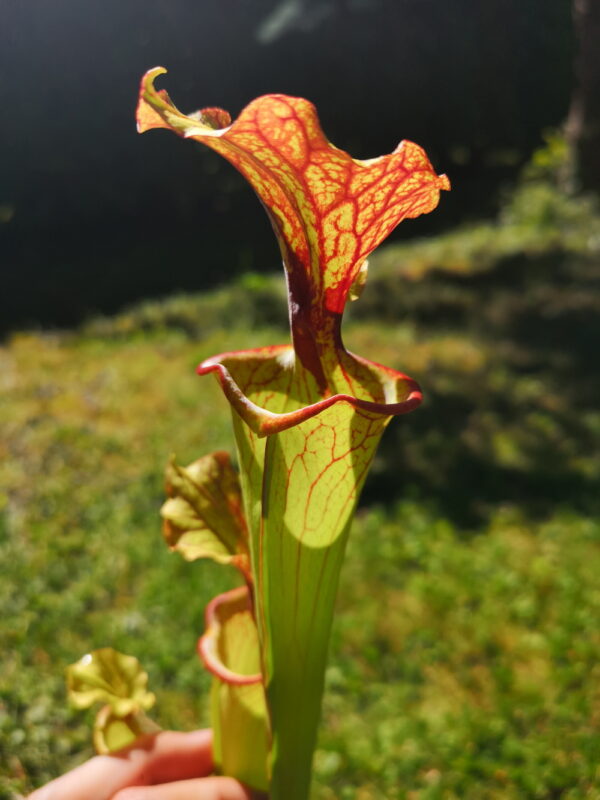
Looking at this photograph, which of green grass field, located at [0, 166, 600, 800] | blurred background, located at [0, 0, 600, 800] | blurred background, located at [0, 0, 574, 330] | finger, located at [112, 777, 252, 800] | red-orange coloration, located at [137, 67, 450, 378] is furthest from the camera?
blurred background, located at [0, 0, 574, 330]

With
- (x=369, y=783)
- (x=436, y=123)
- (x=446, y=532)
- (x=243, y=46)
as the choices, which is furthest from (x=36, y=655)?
(x=436, y=123)

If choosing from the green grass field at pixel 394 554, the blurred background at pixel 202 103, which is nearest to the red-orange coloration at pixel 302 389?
the green grass field at pixel 394 554

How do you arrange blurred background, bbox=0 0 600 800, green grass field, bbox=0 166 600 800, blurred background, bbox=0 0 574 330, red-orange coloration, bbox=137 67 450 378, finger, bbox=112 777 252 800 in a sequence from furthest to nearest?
blurred background, bbox=0 0 574 330, blurred background, bbox=0 0 600 800, green grass field, bbox=0 166 600 800, finger, bbox=112 777 252 800, red-orange coloration, bbox=137 67 450 378

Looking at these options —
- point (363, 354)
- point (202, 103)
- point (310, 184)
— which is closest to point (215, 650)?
point (310, 184)

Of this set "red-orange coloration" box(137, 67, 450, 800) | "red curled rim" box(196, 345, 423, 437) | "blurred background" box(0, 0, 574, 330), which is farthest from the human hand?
"blurred background" box(0, 0, 574, 330)

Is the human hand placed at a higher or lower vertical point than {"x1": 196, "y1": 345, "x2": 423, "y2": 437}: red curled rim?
lower

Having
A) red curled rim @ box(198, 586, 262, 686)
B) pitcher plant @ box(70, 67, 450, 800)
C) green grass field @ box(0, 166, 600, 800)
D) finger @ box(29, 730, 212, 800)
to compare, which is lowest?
green grass field @ box(0, 166, 600, 800)

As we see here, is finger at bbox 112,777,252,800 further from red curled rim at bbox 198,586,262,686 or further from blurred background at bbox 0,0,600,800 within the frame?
blurred background at bbox 0,0,600,800

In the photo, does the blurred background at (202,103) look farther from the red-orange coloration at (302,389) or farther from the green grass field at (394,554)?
the red-orange coloration at (302,389)
